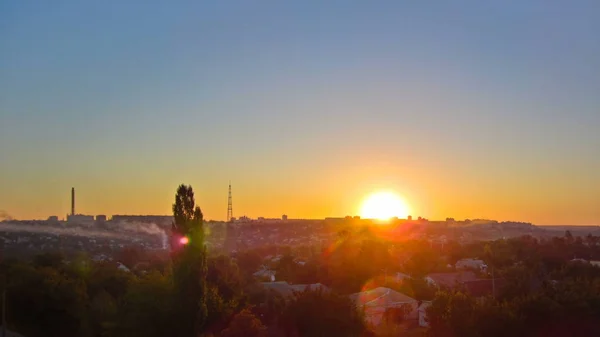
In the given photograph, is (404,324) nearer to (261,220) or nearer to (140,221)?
(140,221)

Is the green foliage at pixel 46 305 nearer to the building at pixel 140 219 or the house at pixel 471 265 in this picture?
the house at pixel 471 265

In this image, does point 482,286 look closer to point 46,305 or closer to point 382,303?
point 382,303

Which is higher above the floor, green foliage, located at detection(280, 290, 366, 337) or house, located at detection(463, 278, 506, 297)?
green foliage, located at detection(280, 290, 366, 337)

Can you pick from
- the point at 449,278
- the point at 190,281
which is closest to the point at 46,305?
the point at 190,281

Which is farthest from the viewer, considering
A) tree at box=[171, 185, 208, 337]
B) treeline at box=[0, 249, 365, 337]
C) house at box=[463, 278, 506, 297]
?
house at box=[463, 278, 506, 297]

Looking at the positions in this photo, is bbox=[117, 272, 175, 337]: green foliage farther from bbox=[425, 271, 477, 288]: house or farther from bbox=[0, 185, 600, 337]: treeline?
bbox=[425, 271, 477, 288]: house

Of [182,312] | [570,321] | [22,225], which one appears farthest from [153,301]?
[22,225]

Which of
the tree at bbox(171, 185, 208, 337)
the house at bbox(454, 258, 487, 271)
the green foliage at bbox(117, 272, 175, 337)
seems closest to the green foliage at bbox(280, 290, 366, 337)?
the tree at bbox(171, 185, 208, 337)
